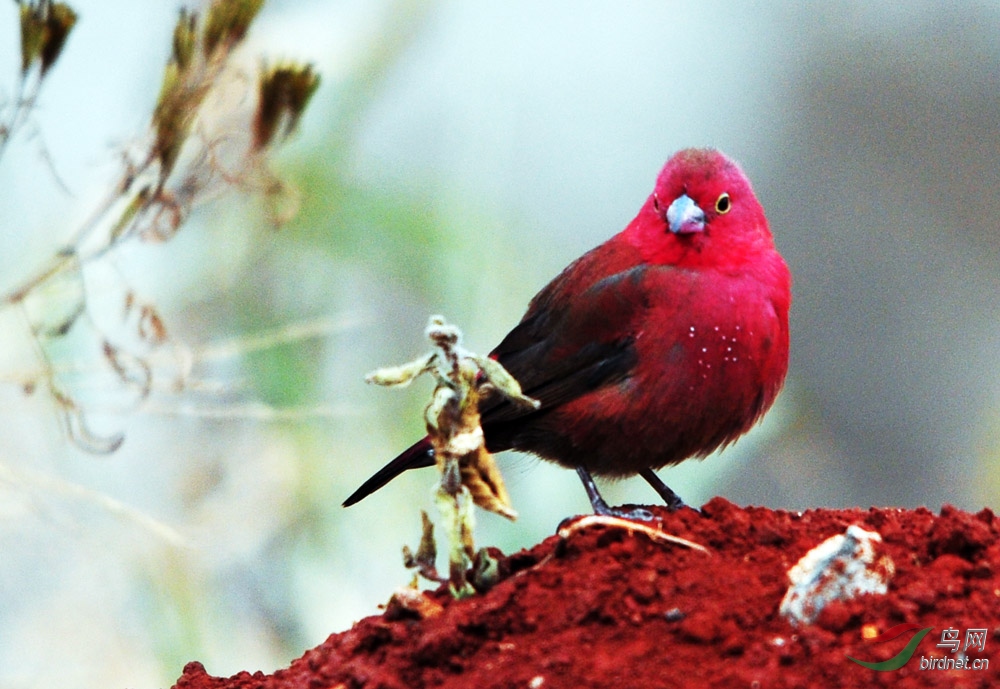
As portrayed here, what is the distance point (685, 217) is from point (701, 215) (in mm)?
42

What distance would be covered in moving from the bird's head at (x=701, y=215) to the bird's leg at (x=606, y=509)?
0.47 m

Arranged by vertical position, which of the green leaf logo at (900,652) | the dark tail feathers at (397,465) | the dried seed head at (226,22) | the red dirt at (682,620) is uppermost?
the dried seed head at (226,22)

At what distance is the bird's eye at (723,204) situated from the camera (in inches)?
91.6

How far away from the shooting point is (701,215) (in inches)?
90.3

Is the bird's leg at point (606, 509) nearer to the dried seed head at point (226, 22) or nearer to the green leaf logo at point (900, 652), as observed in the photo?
the green leaf logo at point (900, 652)

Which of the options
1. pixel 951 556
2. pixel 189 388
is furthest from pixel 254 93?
pixel 951 556

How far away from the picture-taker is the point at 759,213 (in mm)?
2389

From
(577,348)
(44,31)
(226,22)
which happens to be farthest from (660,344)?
(44,31)

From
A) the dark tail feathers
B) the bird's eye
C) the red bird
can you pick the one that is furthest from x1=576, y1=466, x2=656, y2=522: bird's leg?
the bird's eye

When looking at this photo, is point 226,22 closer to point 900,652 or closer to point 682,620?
Answer: point 682,620

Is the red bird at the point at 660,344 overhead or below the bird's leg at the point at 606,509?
overhead

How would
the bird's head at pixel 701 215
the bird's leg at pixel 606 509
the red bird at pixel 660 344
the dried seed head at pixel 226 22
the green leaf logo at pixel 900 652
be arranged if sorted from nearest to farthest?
the green leaf logo at pixel 900 652, the bird's leg at pixel 606 509, the red bird at pixel 660 344, the bird's head at pixel 701 215, the dried seed head at pixel 226 22

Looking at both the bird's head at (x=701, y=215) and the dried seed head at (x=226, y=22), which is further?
the dried seed head at (x=226, y=22)

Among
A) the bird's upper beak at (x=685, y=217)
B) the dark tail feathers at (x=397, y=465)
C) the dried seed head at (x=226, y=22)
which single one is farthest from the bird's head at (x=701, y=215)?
the dried seed head at (x=226, y=22)
